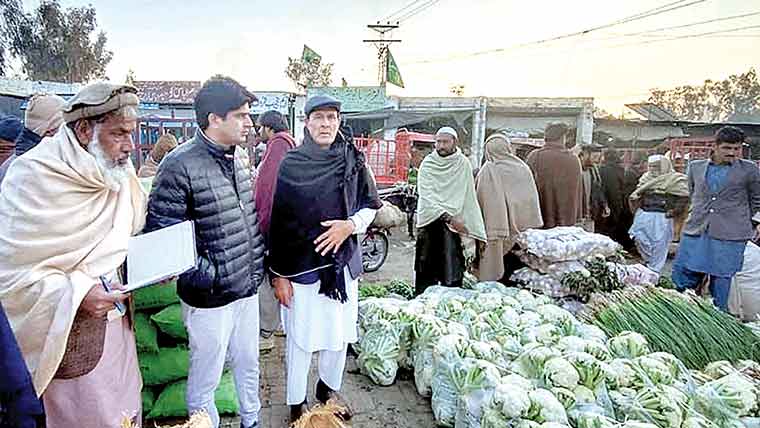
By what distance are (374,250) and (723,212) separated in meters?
4.45

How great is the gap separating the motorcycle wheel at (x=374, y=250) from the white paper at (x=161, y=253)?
568cm

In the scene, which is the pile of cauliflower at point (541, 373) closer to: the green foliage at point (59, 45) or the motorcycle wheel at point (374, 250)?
the motorcycle wheel at point (374, 250)

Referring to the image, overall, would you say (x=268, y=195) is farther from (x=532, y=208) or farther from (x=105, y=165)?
(x=532, y=208)

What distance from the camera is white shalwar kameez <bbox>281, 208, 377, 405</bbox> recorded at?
2771mm

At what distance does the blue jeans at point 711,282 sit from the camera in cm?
444

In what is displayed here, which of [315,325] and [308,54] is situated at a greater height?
[308,54]

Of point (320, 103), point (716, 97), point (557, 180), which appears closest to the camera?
point (320, 103)

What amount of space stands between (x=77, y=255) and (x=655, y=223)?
20.8ft

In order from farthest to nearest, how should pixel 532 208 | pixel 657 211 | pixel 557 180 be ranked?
pixel 657 211 → pixel 557 180 → pixel 532 208

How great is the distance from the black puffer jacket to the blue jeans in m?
3.96

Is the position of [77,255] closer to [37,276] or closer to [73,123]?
[37,276]

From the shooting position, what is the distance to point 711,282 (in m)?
4.54

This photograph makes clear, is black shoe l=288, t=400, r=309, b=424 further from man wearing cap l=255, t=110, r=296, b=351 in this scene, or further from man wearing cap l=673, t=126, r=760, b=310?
man wearing cap l=673, t=126, r=760, b=310

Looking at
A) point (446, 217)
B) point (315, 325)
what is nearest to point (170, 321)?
point (315, 325)
